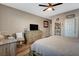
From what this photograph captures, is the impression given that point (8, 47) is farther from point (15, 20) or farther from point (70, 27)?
point (70, 27)

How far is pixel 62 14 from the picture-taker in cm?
145

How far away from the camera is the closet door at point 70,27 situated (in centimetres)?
139

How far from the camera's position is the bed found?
4.10 ft

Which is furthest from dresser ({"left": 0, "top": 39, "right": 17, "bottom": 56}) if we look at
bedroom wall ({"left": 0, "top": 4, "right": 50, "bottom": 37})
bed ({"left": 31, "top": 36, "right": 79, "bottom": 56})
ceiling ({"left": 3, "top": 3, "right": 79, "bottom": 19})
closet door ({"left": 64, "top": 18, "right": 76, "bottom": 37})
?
closet door ({"left": 64, "top": 18, "right": 76, "bottom": 37})

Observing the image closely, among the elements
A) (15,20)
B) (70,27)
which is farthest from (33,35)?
(70,27)

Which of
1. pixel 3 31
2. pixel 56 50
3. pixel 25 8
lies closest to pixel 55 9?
pixel 25 8

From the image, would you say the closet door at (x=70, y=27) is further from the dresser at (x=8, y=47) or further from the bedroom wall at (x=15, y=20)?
the dresser at (x=8, y=47)

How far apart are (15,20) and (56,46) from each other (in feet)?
2.82

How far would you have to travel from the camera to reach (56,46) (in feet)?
4.46

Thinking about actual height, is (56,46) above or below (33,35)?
below

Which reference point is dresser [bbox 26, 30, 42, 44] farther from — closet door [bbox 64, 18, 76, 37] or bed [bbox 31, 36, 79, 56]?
closet door [bbox 64, 18, 76, 37]

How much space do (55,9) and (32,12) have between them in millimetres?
409

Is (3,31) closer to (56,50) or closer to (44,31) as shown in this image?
(44,31)

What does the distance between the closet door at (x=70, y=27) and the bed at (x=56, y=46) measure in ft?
0.28
